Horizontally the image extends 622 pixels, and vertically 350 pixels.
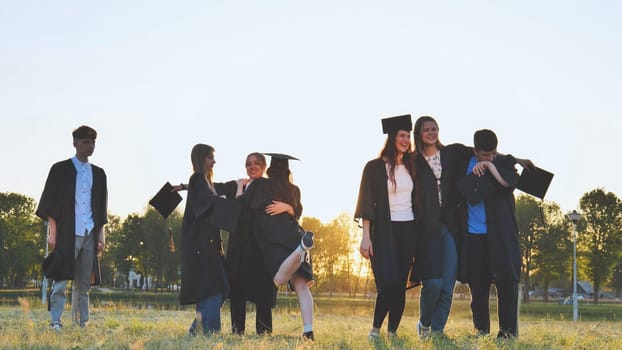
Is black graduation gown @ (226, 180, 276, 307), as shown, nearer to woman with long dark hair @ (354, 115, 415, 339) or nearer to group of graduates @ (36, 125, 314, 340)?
group of graduates @ (36, 125, 314, 340)

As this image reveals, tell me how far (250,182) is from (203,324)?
1.75 meters

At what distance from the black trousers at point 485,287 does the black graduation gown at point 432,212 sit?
24 centimetres

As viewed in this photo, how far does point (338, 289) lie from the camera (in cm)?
8388

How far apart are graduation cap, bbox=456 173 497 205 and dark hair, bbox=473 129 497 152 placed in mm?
367

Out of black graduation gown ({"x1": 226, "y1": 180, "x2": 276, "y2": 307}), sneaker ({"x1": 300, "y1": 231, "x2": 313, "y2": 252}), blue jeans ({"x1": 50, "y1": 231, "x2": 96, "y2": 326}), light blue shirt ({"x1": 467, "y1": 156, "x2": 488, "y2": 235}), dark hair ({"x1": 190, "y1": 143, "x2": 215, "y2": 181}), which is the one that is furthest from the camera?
blue jeans ({"x1": 50, "y1": 231, "x2": 96, "y2": 326})

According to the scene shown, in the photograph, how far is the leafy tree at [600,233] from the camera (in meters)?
53.4

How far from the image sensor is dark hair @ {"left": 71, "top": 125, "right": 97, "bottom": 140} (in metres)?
8.95

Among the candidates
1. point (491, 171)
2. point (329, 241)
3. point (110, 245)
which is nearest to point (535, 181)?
point (491, 171)

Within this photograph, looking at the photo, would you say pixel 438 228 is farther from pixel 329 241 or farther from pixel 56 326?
pixel 329 241

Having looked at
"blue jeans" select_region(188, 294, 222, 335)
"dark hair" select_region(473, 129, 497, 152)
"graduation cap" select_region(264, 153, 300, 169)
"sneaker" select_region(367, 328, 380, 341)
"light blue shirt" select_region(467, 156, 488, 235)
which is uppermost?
"dark hair" select_region(473, 129, 497, 152)

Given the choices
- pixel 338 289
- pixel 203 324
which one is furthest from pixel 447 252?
pixel 338 289

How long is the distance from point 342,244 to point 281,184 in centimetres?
6211

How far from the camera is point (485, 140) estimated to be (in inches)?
321

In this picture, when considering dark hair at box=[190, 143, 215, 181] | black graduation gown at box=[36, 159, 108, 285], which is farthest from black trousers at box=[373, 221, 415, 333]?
black graduation gown at box=[36, 159, 108, 285]
